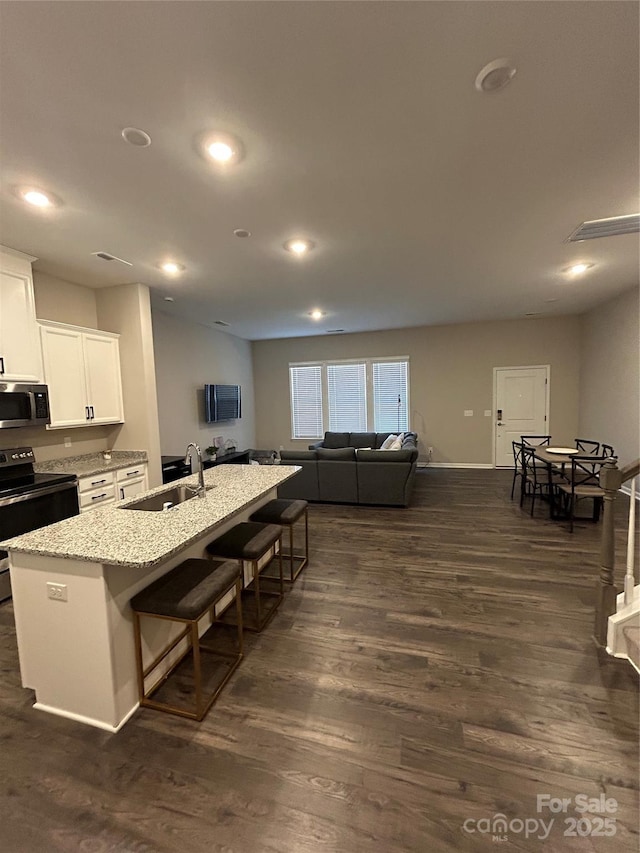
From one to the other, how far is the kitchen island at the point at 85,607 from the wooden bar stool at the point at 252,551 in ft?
1.65

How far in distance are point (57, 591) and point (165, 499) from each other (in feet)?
3.18

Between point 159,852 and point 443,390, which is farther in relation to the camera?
point 443,390

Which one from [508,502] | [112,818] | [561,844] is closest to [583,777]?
[561,844]

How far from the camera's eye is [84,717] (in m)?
1.79

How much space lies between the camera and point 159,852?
4.08ft

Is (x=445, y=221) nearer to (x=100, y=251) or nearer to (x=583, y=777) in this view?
(x=100, y=251)

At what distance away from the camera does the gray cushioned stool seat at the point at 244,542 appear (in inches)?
92.0

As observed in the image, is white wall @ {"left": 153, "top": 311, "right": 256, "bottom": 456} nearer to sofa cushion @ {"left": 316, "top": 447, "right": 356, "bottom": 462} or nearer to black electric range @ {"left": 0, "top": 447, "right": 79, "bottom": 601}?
black electric range @ {"left": 0, "top": 447, "right": 79, "bottom": 601}

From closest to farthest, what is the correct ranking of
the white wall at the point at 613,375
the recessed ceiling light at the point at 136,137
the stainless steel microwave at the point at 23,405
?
the recessed ceiling light at the point at 136,137
the stainless steel microwave at the point at 23,405
the white wall at the point at 613,375

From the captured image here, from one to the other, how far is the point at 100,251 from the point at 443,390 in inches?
253

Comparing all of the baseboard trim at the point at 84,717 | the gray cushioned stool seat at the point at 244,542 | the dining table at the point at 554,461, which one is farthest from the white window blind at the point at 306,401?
the baseboard trim at the point at 84,717

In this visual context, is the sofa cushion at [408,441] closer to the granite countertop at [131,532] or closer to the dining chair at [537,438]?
the dining chair at [537,438]

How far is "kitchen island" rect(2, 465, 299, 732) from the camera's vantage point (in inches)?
65.2

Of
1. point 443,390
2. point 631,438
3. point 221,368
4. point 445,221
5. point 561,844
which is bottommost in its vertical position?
point 561,844
